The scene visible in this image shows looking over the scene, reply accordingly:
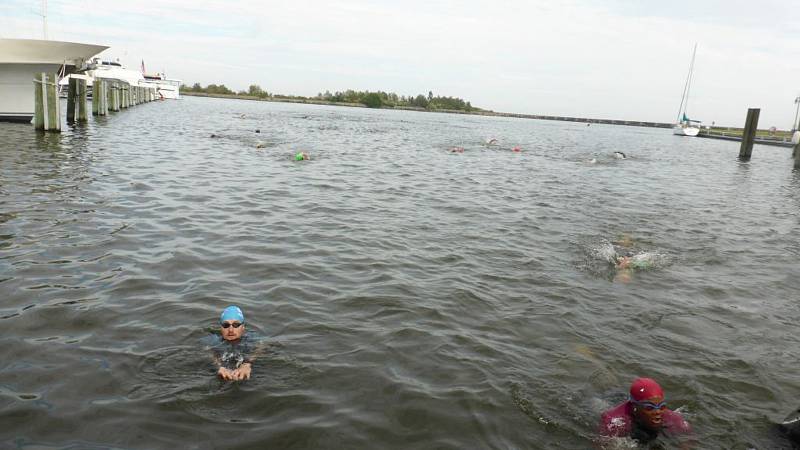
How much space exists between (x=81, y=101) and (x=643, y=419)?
115 feet

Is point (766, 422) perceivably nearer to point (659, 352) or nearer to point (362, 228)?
point (659, 352)

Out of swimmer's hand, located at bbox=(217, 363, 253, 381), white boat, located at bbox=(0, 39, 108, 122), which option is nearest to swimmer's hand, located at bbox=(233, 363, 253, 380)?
swimmer's hand, located at bbox=(217, 363, 253, 381)

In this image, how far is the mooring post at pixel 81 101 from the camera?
30.1m

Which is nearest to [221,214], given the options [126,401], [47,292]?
[47,292]

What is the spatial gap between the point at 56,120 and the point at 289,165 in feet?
44.0

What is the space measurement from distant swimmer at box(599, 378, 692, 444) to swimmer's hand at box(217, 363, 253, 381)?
3838mm

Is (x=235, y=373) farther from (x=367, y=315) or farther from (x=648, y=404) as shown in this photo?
(x=648, y=404)

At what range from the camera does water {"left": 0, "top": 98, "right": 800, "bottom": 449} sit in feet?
16.7

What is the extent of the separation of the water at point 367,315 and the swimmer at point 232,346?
18cm

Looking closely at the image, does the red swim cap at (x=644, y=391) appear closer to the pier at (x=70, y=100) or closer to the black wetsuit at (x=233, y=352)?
the black wetsuit at (x=233, y=352)

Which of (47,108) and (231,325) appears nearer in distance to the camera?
(231,325)

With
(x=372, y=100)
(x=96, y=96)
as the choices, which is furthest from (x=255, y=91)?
(x=96, y=96)

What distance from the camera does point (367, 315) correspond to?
7.44m

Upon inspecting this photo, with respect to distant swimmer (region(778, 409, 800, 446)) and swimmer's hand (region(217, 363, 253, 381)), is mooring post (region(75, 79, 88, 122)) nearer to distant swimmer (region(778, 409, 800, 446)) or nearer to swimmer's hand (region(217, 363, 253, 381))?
swimmer's hand (region(217, 363, 253, 381))
